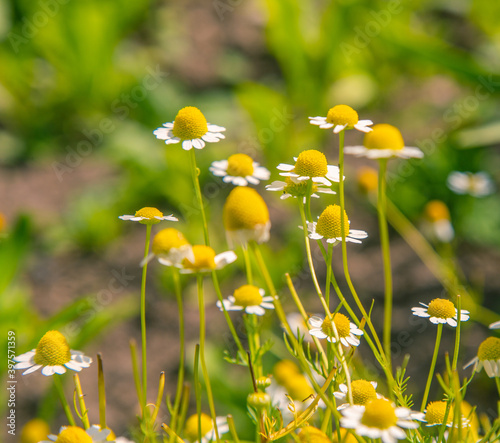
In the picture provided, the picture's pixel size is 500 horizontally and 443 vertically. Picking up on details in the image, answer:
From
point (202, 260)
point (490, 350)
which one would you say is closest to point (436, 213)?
point (490, 350)

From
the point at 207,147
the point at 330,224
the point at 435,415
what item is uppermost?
the point at 330,224

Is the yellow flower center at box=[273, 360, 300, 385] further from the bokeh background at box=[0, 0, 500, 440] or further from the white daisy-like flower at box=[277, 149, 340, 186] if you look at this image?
the bokeh background at box=[0, 0, 500, 440]

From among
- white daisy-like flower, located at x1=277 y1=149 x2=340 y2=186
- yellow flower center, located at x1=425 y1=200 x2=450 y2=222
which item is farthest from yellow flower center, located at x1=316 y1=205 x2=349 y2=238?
yellow flower center, located at x1=425 y1=200 x2=450 y2=222

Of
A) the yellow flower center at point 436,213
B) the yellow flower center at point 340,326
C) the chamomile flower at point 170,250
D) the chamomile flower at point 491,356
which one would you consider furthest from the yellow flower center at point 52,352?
the yellow flower center at point 436,213

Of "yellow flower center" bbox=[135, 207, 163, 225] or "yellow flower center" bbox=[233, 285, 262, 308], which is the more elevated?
"yellow flower center" bbox=[135, 207, 163, 225]

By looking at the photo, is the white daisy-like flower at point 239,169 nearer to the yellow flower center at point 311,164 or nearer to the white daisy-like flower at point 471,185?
the yellow flower center at point 311,164

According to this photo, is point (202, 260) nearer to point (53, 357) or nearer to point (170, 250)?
point (170, 250)
